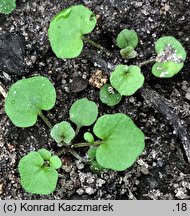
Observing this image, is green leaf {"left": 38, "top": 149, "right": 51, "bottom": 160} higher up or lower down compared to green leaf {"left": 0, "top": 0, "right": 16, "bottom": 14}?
lower down

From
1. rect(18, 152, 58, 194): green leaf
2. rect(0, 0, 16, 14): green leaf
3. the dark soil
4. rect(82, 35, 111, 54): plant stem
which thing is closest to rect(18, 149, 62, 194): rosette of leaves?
rect(18, 152, 58, 194): green leaf

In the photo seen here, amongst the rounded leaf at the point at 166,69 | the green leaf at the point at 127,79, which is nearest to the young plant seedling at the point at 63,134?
the green leaf at the point at 127,79

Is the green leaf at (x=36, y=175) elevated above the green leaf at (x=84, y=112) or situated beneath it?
situated beneath

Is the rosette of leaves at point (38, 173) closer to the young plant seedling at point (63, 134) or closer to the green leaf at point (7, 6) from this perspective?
the young plant seedling at point (63, 134)

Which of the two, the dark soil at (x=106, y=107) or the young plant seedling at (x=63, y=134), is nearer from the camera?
the young plant seedling at (x=63, y=134)

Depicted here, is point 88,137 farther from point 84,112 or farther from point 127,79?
point 127,79

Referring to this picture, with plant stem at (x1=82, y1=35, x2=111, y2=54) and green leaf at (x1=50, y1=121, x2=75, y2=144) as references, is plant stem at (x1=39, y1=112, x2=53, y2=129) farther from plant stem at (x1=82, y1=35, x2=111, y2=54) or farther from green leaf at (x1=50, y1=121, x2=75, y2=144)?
plant stem at (x1=82, y1=35, x2=111, y2=54)

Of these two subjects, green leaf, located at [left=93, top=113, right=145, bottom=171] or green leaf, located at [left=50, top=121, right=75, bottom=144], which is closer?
green leaf, located at [left=93, top=113, right=145, bottom=171]
